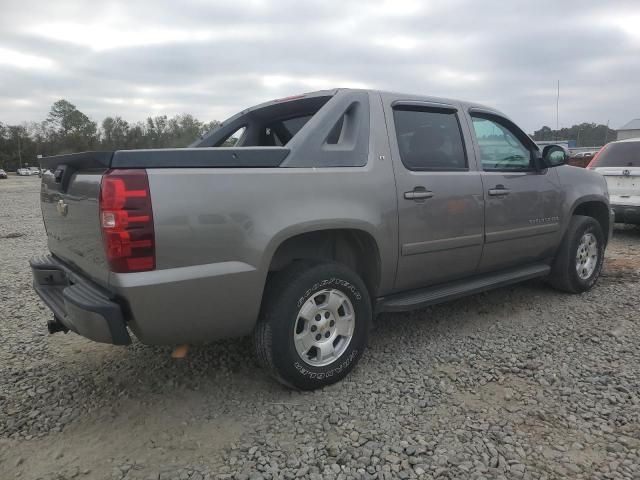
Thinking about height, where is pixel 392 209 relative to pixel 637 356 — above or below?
above

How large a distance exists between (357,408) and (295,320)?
2.02 ft

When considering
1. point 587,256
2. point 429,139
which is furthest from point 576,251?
point 429,139

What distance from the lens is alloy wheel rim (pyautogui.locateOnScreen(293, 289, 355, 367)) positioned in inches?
114

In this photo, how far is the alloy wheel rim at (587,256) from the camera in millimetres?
4871

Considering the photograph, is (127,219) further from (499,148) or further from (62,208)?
(499,148)

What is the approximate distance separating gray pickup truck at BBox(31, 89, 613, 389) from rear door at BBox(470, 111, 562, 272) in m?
0.02

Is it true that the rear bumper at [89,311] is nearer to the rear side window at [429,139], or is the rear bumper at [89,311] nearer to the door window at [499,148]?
the rear side window at [429,139]

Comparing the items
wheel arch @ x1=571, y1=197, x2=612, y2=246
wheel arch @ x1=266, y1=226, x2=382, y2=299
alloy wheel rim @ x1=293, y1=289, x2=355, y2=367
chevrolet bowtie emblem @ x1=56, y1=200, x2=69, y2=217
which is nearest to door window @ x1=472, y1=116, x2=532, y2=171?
wheel arch @ x1=571, y1=197, x2=612, y2=246

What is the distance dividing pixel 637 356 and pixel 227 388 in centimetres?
283

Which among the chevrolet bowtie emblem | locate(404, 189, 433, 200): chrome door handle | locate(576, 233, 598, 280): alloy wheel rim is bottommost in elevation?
locate(576, 233, 598, 280): alloy wheel rim

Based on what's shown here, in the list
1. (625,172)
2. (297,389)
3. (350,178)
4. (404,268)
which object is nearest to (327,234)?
(350,178)

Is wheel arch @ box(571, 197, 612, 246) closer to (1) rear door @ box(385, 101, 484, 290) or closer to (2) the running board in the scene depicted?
(2) the running board

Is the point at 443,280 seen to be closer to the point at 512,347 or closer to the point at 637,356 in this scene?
the point at 512,347

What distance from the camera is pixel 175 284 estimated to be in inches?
93.7
